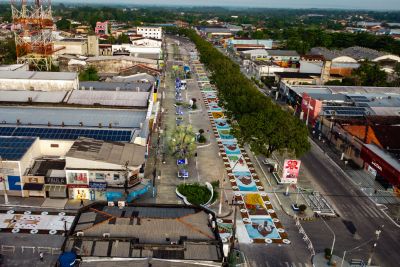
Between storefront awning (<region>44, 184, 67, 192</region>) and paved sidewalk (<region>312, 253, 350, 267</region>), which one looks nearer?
paved sidewalk (<region>312, 253, 350, 267</region>)

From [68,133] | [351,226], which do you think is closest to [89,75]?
[68,133]

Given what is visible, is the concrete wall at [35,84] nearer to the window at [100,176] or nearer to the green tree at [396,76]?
the window at [100,176]

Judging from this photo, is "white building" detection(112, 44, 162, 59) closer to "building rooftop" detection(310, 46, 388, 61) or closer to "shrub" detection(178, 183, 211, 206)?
"building rooftop" detection(310, 46, 388, 61)

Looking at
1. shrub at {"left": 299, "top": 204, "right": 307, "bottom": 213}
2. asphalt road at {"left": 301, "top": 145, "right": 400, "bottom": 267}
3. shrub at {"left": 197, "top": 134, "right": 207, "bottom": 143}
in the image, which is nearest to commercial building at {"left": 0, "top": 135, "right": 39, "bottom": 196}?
shrub at {"left": 197, "top": 134, "right": 207, "bottom": 143}

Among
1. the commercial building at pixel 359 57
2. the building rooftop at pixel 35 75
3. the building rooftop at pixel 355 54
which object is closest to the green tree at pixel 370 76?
the commercial building at pixel 359 57

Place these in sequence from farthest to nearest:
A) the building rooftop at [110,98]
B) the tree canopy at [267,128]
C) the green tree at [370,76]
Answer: the green tree at [370,76], the building rooftop at [110,98], the tree canopy at [267,128]

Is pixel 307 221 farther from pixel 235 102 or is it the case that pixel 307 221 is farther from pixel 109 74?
pixel 109 74

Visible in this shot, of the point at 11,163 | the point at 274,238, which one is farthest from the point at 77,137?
the point at 274,238
